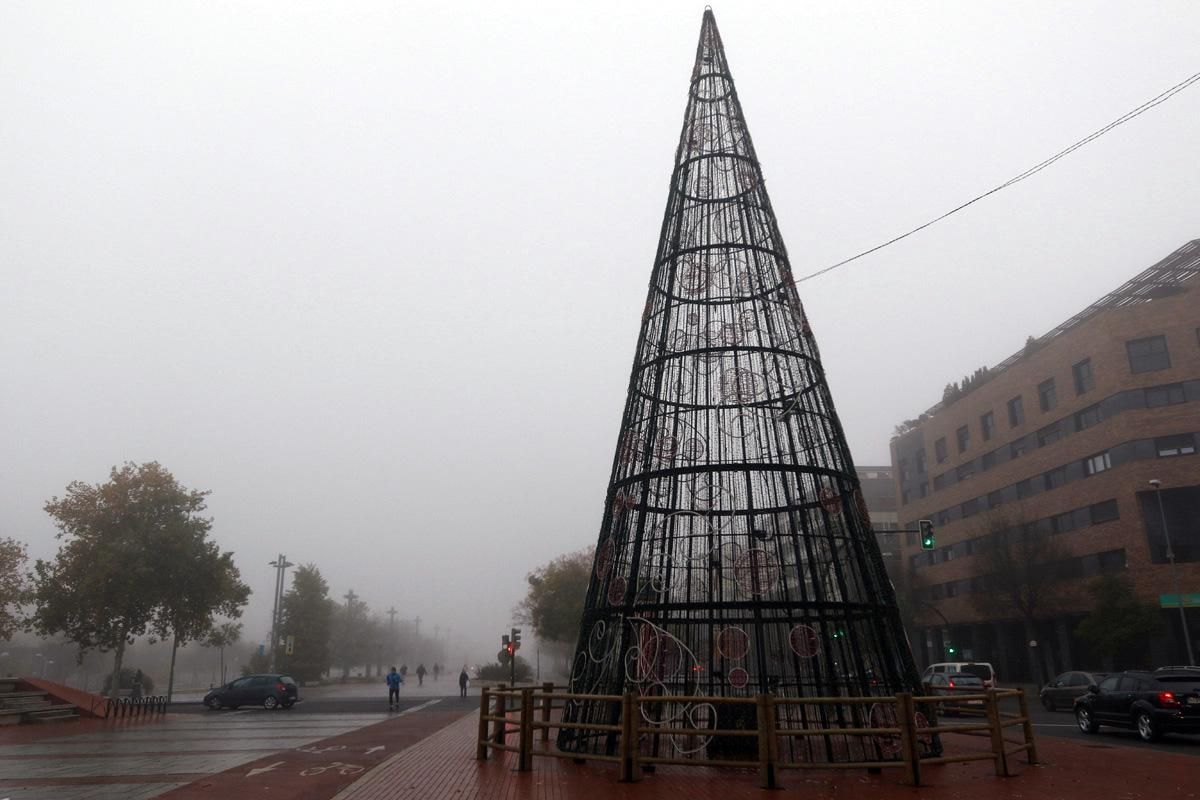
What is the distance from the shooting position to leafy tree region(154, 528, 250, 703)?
119 ft

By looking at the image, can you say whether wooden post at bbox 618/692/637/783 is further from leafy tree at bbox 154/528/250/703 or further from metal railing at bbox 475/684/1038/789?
leafy tree at bbox 154/528/250/703

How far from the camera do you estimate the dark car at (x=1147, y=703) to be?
15.3 metres

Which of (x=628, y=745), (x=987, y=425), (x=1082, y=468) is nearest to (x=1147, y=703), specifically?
(x=628, y=745)

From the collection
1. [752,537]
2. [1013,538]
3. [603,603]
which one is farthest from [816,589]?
[1013,538]

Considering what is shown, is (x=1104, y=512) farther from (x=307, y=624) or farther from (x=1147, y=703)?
(x=307, y=624)

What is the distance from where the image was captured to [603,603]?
13133 mm

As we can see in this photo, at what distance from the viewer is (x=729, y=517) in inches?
512

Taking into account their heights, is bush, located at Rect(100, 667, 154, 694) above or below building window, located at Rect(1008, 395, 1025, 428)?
below

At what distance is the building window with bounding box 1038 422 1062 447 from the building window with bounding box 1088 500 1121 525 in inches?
185

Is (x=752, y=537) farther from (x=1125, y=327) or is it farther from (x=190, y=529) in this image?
(x=1125, y=327)

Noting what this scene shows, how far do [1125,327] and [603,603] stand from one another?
119ft

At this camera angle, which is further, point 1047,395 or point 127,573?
point 1047,395

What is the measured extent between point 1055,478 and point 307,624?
4952 cm

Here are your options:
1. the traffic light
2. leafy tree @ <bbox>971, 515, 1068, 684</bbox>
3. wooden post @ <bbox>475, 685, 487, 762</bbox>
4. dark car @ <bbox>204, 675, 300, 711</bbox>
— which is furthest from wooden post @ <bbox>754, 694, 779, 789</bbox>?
leafy tree @ <bbox>971, 515, 1068, 684</bbox>
